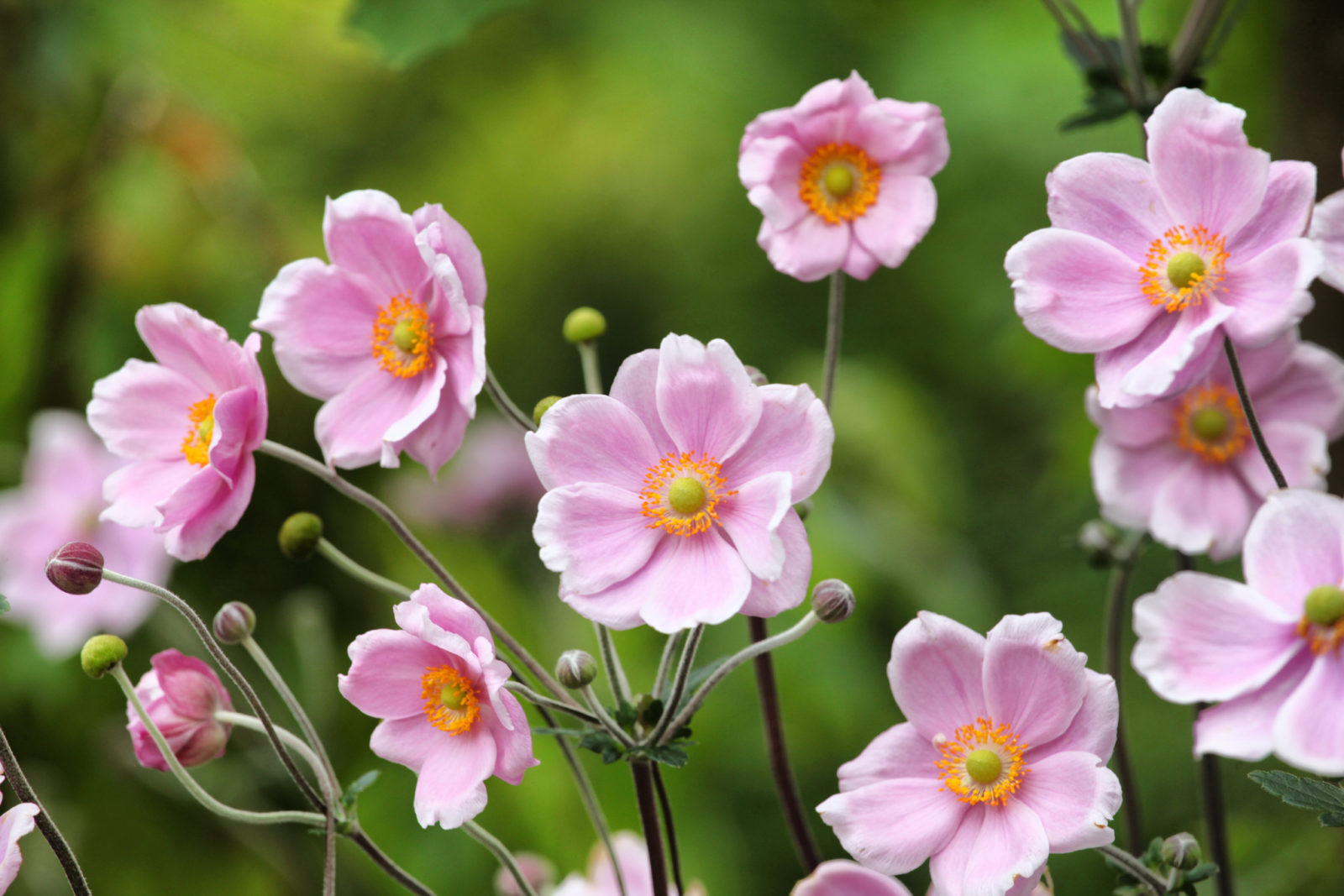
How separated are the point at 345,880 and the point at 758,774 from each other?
421 millimetres

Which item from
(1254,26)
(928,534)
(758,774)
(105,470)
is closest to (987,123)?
(1254,26)

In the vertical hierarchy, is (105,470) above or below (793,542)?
→ below

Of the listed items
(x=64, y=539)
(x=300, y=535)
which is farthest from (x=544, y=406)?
(x=64, y=539)

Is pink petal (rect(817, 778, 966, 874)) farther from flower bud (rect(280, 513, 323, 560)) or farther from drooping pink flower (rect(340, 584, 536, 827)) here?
flower bud (rect(280, 513, 323, 560))

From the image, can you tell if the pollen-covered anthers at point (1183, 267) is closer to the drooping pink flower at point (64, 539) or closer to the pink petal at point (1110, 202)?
the pink petal at point (1110, 202)

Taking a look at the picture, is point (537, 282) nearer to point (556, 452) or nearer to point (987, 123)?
point (987, 123)

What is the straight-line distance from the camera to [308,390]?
0.51 metres

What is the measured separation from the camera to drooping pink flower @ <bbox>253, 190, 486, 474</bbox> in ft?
1.54

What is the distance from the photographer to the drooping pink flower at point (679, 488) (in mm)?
416

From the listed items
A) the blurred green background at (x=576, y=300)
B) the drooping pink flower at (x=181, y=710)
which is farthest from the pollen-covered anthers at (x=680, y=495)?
the blurred green background at (x=576, y=300)

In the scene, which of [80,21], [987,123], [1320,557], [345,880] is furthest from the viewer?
[987,123]

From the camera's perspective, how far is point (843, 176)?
0.52 meters

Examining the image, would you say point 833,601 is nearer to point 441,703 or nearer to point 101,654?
point 441,703

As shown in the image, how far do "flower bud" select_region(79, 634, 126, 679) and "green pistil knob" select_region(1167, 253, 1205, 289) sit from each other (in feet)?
1.34
